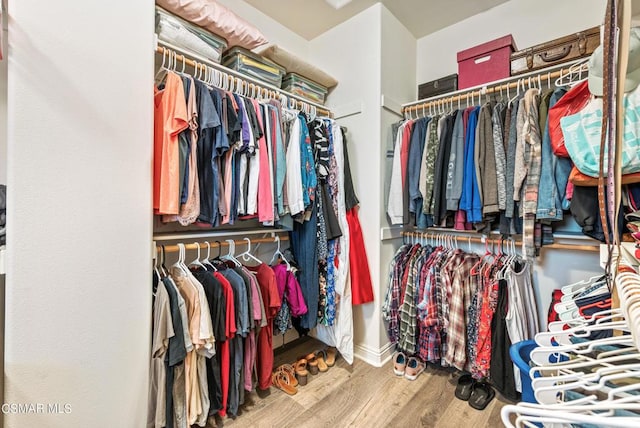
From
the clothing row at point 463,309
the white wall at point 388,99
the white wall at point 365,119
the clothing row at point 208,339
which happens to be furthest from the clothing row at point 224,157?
the clothing row at point 463,309

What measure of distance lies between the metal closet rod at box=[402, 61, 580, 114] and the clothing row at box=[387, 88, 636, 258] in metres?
0.15

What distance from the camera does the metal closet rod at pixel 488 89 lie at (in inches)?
64.3

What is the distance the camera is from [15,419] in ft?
2.80

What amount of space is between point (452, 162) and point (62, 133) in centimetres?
191

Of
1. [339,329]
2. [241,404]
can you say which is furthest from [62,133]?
[339,329]

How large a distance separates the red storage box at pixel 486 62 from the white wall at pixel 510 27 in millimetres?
228

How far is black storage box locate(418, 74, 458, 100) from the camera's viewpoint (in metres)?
2.02

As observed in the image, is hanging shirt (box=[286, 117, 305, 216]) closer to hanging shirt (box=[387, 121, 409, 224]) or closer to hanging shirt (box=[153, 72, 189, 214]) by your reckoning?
hanging shirt (box=[153, 72, 189, 214])

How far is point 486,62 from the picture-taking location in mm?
1866

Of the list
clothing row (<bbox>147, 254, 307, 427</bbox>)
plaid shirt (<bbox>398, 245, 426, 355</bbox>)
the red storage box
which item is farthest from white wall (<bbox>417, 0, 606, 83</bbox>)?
clothing row (<bbox>147, 254, 307, 427</bbox>)

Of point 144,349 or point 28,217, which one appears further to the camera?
point 144,349

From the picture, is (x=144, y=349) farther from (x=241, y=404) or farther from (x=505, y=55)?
(x=505, y=55)

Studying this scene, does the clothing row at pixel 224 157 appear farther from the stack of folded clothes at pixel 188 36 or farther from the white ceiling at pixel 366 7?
the white ceiling at pixel 366 7

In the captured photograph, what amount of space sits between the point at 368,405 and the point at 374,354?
45 centimetres
